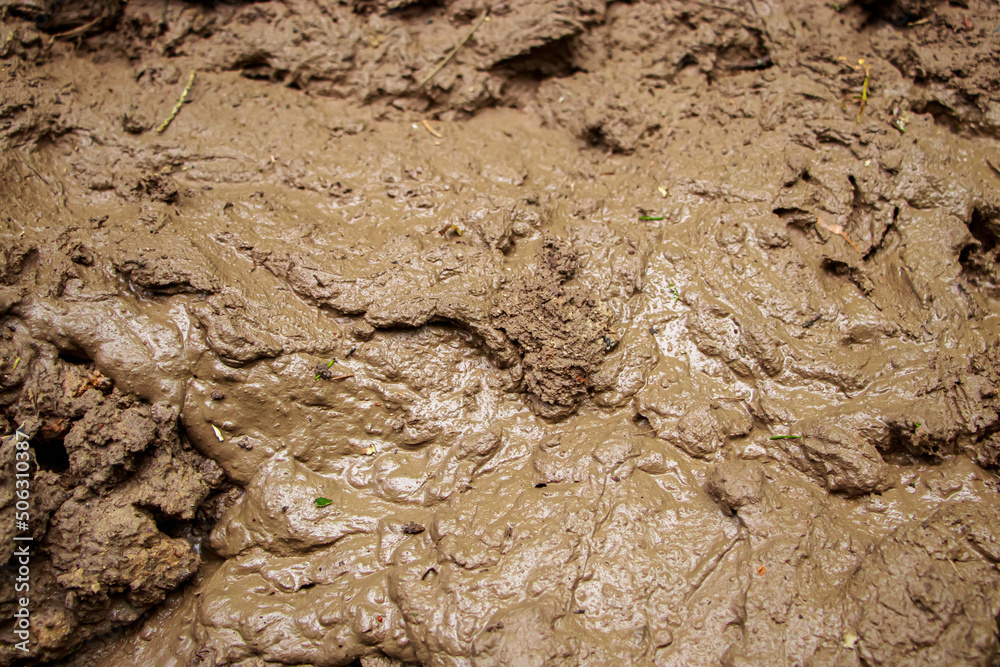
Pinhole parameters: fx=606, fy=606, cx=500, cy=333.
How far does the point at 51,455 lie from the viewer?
3.03m

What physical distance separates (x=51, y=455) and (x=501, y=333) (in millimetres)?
2347

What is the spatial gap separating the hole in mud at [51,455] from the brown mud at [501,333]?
0.5 inches

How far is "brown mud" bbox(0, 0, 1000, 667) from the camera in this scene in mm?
2818

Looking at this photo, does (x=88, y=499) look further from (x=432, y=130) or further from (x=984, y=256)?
(x=984, y=256)

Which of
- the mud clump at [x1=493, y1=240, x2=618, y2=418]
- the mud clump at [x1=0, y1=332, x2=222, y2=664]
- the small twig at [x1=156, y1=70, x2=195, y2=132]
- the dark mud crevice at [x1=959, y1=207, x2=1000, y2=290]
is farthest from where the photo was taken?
the small twig at [x1=156, y1=70, x2=195, y2=132]

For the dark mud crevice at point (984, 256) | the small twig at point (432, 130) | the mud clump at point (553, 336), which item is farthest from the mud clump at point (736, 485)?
the small twig at point (432, 130)

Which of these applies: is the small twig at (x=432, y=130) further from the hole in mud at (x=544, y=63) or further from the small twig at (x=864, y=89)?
the small twig at (x=864, y=89)

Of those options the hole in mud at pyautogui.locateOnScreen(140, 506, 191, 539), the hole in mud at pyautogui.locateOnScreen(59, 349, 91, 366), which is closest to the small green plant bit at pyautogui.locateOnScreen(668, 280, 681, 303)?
the hole in mud at pyautogui.locateOnScreen(140, 506, 191, 539)

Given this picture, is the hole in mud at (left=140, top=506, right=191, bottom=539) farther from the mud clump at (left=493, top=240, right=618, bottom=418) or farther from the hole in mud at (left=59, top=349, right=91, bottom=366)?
the mud clump at (left=493, top=240, right=618, bottom=418)

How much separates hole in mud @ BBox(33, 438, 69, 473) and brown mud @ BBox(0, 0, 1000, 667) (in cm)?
1

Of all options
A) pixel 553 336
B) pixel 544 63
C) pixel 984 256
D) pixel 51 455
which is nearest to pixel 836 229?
pixel 984 256

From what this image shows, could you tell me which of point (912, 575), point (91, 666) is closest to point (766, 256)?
point (912, 575)

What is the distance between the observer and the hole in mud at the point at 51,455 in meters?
2.97

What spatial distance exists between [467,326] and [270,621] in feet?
5.73
